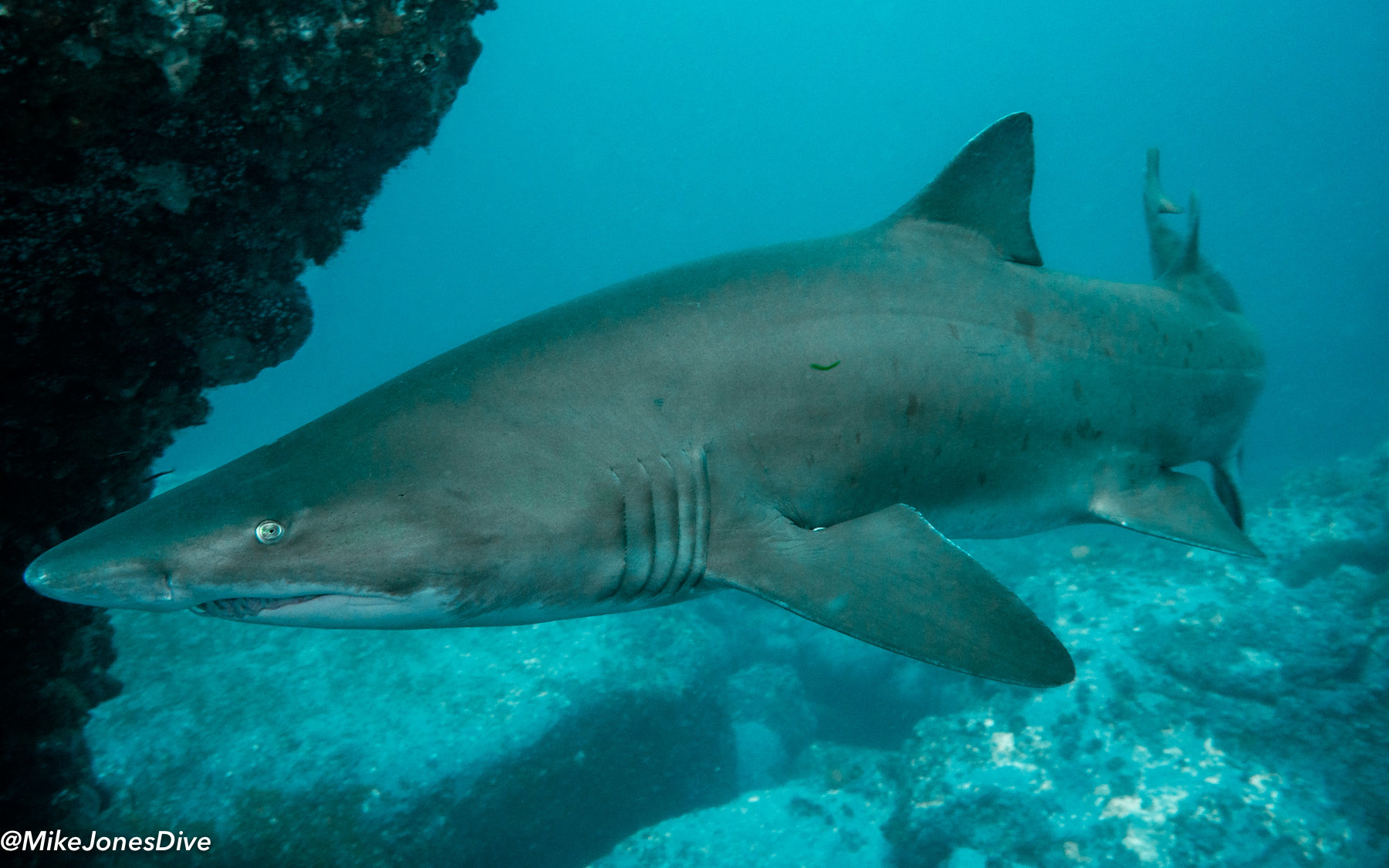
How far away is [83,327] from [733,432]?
9.55 feet

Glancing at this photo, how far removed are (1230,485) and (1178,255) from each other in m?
1.57

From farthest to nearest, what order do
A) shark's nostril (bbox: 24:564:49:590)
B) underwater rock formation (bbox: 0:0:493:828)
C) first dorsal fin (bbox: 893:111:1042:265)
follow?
first dorsal fin (bbox: 893:111:1042:265) < underwater rock formation (bbox: 0:0:493:828) < shark's nostril (bbox: 24:564:49:590)

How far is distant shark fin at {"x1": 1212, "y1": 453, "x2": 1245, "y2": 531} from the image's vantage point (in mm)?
3994

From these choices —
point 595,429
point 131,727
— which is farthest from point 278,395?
point 595,429

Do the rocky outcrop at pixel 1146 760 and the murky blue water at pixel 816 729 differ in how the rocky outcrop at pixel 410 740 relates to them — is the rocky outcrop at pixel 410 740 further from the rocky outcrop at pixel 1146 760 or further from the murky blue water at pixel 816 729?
the rocky outcrop at pixel 1146 760

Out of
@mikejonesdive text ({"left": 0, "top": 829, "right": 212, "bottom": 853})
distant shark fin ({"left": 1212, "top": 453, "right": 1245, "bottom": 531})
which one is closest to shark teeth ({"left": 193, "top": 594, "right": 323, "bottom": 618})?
@mikejonesdive text ({"left": 0, "top": 829, "right": 212, "bottom": 853})

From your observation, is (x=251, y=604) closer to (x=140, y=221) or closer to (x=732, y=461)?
(x=732, y=461)

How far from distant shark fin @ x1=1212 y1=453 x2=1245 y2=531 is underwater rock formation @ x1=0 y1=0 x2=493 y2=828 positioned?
215 inches

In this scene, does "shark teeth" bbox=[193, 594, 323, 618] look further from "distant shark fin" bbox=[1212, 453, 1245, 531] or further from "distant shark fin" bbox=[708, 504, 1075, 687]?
"distant shark fin" bbox=[1212, 453, 1245, 531]

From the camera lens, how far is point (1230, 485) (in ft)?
13.2

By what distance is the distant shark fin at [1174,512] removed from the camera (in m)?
3.16

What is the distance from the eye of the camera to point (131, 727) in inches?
283

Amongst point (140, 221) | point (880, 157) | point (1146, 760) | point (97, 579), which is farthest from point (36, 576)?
point (880, 157)

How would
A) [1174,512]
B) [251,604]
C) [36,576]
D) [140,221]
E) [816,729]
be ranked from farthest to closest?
[816,729]
[1174,512]
[140,221]
[251,604]
[36,576]
